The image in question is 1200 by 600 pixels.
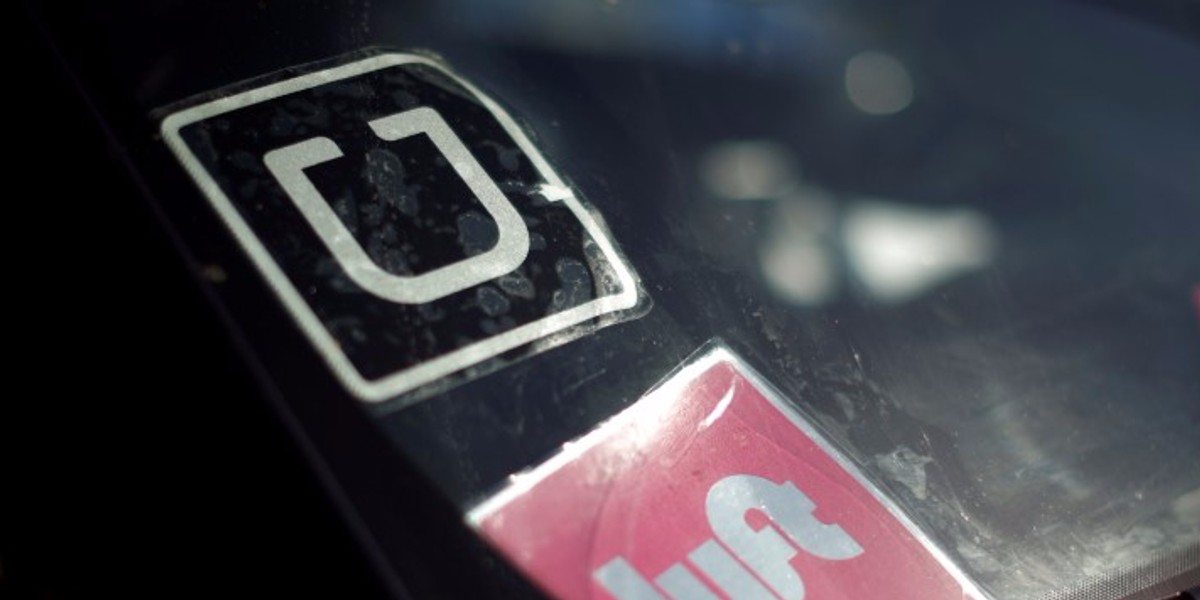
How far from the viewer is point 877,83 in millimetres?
1314

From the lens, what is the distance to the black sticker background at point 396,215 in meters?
0.94

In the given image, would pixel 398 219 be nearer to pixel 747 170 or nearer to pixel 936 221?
pixel 747 170

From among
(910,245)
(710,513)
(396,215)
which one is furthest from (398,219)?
(910,245)

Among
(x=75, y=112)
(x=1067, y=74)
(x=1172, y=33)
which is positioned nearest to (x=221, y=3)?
(x=75, y=112)

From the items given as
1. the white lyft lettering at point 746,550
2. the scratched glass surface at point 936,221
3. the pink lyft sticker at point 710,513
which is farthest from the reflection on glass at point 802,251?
the white lyft lettering at point 746,550

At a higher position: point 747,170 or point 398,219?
point 398,219

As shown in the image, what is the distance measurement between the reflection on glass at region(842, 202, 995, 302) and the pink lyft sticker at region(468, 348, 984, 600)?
0.21 metres

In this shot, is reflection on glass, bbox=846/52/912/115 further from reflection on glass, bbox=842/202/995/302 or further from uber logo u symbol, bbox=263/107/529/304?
uber logo u symbol, bbox=263/107/529/304

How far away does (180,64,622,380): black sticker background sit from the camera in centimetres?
94

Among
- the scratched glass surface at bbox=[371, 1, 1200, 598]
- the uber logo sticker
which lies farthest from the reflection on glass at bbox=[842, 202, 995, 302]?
the uber logo sticker

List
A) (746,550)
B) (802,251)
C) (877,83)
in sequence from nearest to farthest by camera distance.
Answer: (746,550) < (802,251) < (877,83)

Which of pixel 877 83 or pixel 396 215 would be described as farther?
pixel 877 83

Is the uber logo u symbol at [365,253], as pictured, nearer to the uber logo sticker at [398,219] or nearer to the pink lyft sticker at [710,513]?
the uber logo sticker at [398,219]

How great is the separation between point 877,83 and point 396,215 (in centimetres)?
60
